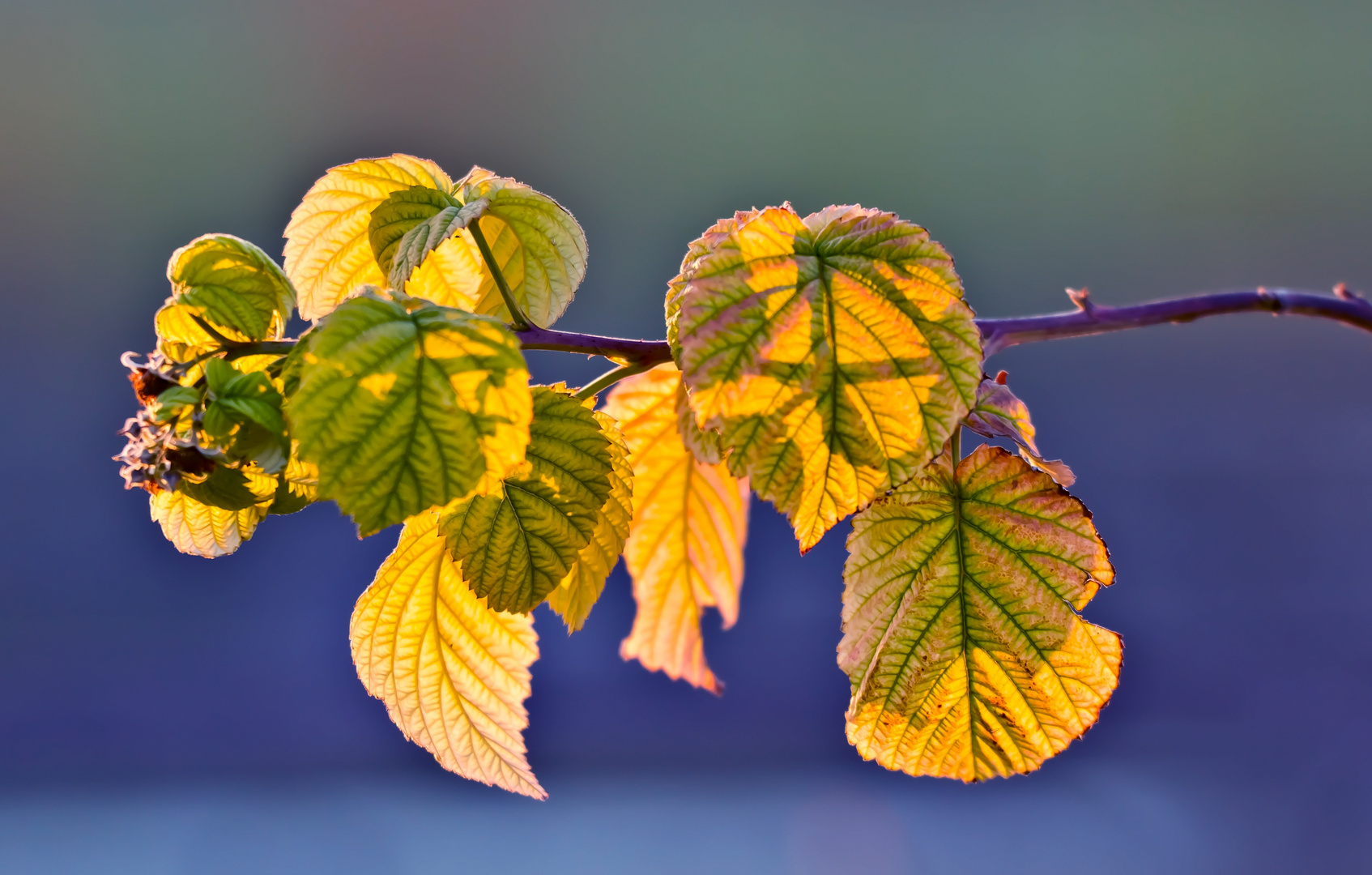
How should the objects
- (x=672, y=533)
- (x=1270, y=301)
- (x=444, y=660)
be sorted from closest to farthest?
1. (x=1270, y=301)
2. (x=444, y=660)
3. (x=672, y=533)

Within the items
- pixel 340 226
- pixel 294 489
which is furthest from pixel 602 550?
pixel 340 226

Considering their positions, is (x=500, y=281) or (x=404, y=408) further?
(x=500, y=281)

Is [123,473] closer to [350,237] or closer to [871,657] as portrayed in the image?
[350,237]

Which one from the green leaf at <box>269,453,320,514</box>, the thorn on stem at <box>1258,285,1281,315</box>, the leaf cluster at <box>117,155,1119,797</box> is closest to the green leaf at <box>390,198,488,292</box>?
the leaf cluster at <box>117,155,1119,797</box>

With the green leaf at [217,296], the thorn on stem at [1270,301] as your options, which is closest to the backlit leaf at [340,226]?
the green leaf at [217,296]

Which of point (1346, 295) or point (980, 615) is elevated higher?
point (1346, 295)

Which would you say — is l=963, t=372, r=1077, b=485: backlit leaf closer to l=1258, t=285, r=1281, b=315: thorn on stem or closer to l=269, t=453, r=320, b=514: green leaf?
l=1258, t=285, r=1281, b=315: thorn on stem

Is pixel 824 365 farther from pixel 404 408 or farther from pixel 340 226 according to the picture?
pixel 340 226
